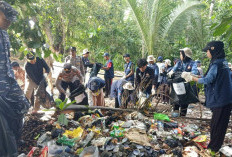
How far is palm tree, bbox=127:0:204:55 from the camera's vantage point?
8172 millimetres

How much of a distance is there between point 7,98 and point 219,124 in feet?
9.89

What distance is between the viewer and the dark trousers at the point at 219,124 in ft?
9.61

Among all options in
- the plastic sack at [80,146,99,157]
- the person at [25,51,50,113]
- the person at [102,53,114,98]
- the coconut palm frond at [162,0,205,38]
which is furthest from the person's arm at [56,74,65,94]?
the coconut palm frond at [162,0,205,38]

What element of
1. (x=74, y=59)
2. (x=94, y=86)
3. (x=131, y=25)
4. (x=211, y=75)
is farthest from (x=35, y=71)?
A: (x=131, y=25)

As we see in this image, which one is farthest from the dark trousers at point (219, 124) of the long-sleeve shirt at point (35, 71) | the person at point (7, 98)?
the long-sleeve shirt at point (35, 71)

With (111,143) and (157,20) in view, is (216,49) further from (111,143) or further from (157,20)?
(157,20)

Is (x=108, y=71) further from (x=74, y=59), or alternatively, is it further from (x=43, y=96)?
(x=43, y=96)

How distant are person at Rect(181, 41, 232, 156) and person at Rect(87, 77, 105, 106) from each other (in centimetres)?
231

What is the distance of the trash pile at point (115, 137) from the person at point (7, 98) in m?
0.34

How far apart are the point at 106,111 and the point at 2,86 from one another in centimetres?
242

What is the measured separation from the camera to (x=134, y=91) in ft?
15.0

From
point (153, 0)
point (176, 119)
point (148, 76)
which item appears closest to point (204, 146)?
point (176, 119)

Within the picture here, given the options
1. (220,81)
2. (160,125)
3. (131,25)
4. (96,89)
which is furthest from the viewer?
(131,25)

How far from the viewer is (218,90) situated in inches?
113
